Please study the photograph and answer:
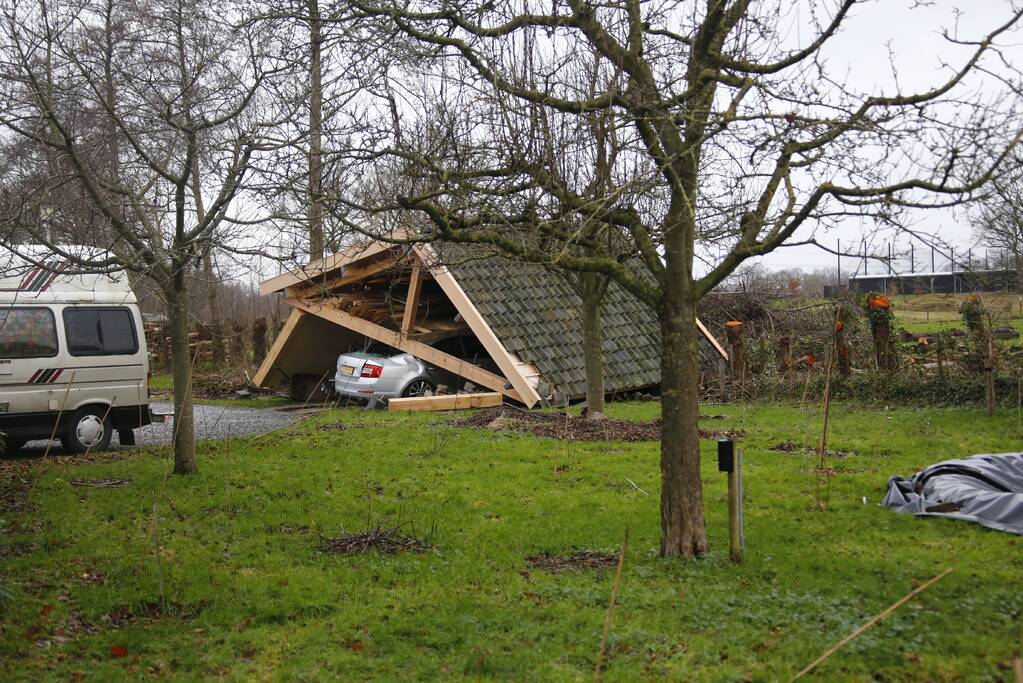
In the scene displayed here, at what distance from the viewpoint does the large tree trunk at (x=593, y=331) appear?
1363cm

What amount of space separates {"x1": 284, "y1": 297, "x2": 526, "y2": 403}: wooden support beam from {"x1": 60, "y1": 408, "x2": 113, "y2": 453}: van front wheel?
218 inches

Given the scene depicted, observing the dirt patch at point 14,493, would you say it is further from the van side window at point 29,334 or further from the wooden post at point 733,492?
the wooden post at point 733,492

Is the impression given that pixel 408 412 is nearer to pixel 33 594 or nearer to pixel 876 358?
pixel 876 358

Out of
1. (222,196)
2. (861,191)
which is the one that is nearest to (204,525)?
(222,196)

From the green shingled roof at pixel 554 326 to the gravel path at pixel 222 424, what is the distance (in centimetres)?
404

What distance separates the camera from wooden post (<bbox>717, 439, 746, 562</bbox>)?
6.51 meters

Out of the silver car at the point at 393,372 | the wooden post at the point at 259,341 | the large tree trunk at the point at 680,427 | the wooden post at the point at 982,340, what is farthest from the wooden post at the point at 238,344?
the large tree trunk at the point at 680,427

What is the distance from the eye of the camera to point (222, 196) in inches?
379

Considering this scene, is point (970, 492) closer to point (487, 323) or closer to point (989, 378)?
point (989, 378)

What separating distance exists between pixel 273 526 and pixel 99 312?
6567 mm

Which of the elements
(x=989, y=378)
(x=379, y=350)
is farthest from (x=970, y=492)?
(x=379, y=350)

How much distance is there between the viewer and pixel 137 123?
1013 cm

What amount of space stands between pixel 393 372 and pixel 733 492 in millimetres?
11699

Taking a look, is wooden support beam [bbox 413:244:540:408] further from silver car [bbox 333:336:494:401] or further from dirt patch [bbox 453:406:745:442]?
silver car [bbox 333:336:494:401]
